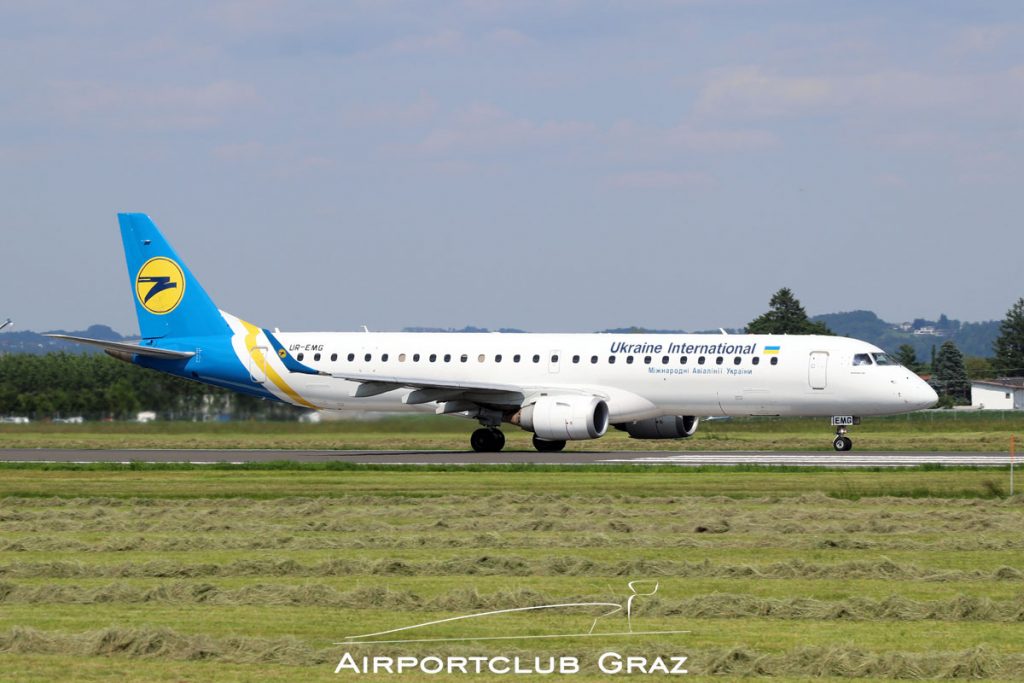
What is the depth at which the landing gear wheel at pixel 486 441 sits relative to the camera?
43.1 metres

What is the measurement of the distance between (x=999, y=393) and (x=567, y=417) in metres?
80.1

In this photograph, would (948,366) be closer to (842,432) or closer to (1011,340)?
(1011,340)

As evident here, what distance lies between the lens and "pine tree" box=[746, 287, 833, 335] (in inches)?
4722

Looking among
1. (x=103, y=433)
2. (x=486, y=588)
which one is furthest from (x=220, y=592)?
(x=103, y=433)

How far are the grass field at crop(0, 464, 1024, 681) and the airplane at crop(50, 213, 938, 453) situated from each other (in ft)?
38.4

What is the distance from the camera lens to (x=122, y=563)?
17.9 meters

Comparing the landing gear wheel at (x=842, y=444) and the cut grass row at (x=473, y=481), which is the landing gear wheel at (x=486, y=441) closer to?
the cut grass row at (x=473, y=481)

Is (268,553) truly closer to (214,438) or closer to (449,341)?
(449,341)

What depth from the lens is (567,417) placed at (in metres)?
40.4

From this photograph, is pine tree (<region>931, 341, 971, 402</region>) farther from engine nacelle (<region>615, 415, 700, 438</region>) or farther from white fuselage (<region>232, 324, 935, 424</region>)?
white fuselage (<region>232, 324, 935, 424</region>)

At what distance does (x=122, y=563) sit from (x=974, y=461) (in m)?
23.7

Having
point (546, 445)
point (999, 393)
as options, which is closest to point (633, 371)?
point (546, 445)

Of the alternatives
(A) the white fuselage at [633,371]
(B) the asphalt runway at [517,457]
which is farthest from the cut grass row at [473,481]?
(A) the white fuselage at [633,371]

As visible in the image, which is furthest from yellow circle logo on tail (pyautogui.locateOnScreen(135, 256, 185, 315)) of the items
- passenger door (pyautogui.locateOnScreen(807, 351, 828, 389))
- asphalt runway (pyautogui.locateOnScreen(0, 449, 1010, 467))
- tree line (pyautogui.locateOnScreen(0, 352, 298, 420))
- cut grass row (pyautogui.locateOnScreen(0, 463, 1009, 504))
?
passenger door (pyautogui.locateOnScreen(807, 351, 828, 389))
